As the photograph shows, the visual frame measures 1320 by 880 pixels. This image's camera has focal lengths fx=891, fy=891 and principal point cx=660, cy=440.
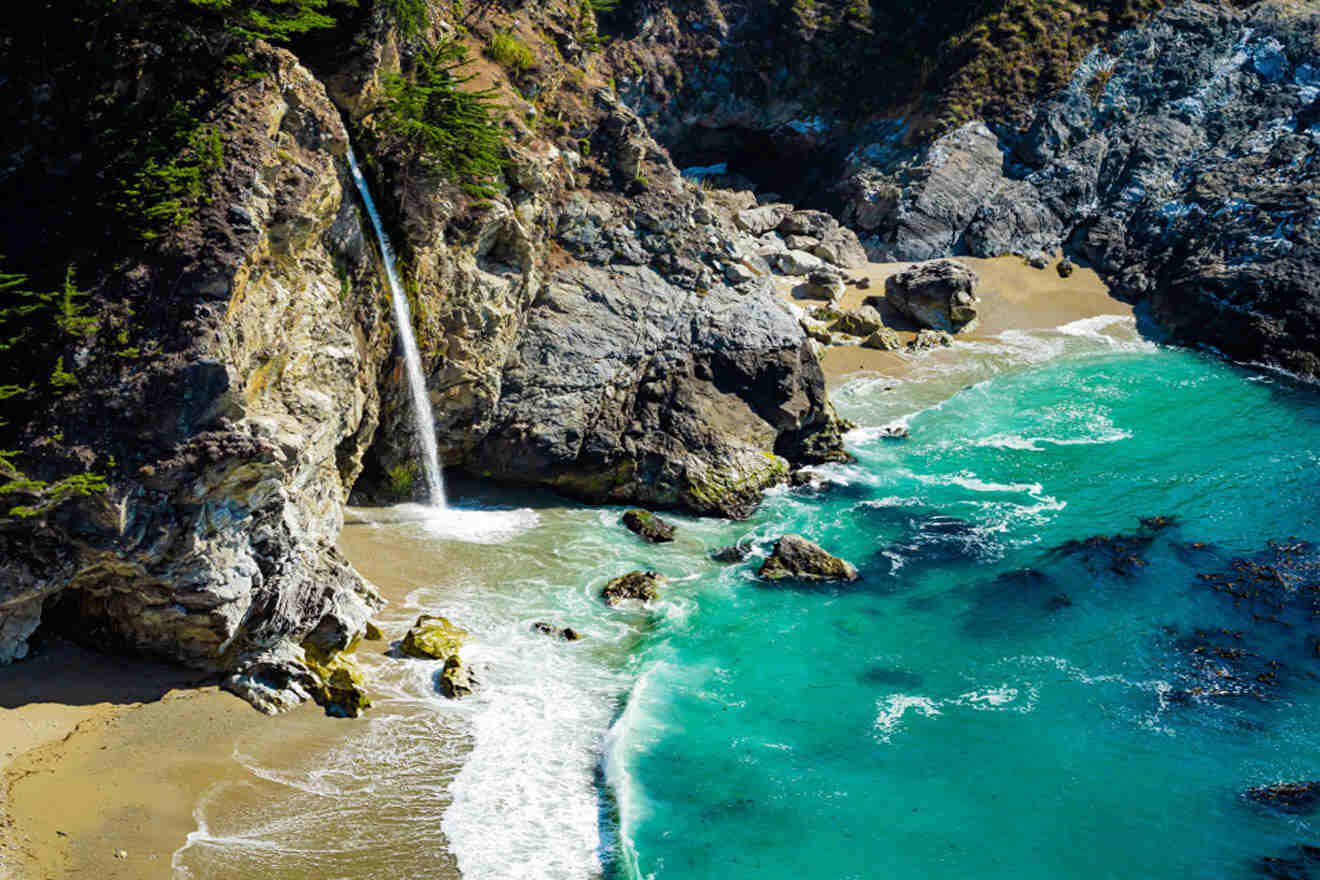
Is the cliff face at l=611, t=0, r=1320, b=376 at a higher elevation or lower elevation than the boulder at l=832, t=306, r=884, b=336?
higher

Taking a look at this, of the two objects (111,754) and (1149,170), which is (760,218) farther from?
(111,754)

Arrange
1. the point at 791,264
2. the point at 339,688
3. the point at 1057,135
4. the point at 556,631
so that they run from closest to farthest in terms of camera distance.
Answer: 1. the point at 339,688
2. the point at 556,631
3. the point at 791,264
4. the point at 1057,135

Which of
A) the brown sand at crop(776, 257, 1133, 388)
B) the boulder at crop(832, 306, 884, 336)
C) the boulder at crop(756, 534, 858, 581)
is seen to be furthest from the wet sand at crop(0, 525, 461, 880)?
the boulder at crop(832, 306, 884, 336)

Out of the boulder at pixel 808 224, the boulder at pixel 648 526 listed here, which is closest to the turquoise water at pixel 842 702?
the boulder at pixel 648 526

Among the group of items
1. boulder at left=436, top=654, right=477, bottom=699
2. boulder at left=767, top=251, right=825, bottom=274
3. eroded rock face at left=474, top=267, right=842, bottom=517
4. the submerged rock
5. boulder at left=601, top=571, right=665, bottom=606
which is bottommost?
the submerged rock

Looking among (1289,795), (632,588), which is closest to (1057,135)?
(632,588)

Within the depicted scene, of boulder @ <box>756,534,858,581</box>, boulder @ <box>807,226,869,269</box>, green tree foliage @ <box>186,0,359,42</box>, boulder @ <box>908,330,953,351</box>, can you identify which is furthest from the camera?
boulder @ <box>807,226,869,269</box>

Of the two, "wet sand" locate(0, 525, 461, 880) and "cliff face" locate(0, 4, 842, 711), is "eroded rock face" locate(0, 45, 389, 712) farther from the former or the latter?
"wet sand" locate(0, 525, 461, 880)
